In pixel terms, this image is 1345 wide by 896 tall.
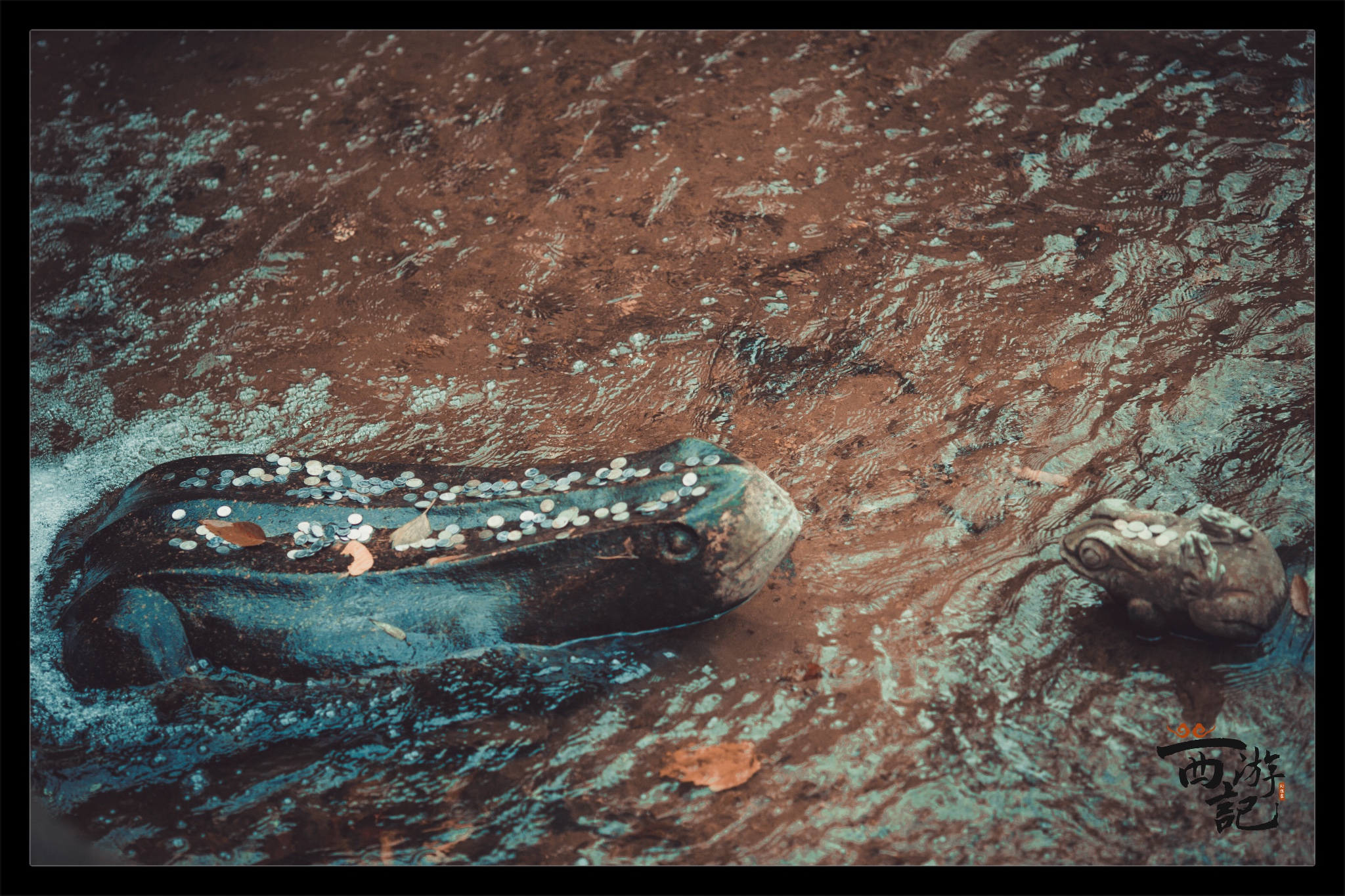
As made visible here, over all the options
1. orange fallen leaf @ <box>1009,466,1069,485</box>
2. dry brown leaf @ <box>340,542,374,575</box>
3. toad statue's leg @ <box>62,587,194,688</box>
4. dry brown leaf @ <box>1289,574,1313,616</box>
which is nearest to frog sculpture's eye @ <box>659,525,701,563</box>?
dry brown leaf @ <box>340,542,374,575</box>

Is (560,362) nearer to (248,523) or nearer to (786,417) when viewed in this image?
(786,417)

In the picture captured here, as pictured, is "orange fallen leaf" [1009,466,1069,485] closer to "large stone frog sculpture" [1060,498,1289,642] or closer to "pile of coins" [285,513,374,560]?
"large stone frog sculpture" [1060,498,1289,642]

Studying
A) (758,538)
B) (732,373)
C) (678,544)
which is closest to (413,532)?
(678,544)

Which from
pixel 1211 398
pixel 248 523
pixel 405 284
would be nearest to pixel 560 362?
pixel 405 284

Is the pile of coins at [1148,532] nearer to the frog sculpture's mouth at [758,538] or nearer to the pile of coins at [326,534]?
the frog sculpture's mouth at [758,538]

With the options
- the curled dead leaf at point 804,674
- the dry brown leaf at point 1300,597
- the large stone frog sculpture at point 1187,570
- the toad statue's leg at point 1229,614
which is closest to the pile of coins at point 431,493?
the curled dead leaf at point 804,674
